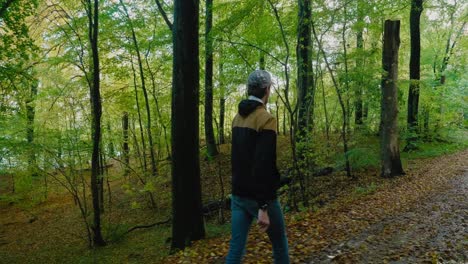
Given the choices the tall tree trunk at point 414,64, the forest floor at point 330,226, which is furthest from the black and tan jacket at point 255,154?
the tall tree trunk at point 414,64

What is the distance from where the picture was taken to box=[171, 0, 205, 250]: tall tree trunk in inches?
207

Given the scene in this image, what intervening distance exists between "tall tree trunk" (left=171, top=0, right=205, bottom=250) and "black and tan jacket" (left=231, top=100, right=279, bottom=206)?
115 inches

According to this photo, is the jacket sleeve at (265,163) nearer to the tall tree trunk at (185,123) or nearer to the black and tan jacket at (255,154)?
the black and tan jacket at (255,154)

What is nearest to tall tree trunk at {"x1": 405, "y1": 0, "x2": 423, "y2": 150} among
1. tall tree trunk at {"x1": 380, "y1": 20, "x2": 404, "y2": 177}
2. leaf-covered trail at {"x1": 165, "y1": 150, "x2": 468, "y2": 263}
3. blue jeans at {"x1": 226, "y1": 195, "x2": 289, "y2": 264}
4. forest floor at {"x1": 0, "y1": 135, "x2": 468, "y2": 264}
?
forest floor at {"x1": 0, "y1": 135, "x2": 468, "y2": 264}

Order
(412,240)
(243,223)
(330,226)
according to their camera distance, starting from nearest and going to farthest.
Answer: (243,223), (412,240), (330,226)

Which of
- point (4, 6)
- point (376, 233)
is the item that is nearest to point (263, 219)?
point (376, 233)

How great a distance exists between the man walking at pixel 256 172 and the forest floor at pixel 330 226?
72.5 inches

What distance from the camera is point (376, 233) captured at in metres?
5.02

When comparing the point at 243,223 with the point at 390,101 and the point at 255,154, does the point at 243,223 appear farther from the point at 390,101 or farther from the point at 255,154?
the point at 390,101

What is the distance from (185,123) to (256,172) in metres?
3.19

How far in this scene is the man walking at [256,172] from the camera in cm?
235

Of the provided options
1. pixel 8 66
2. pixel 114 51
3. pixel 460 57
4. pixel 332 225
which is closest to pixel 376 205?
pixel 332 225

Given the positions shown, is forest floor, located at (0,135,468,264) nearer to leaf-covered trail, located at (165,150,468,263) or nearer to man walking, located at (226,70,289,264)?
leaf-covered trail, located at (165,150,468,263)

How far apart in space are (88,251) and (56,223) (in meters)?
5.42
